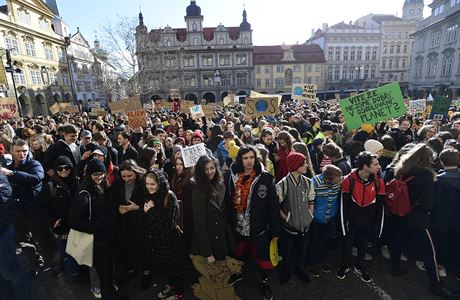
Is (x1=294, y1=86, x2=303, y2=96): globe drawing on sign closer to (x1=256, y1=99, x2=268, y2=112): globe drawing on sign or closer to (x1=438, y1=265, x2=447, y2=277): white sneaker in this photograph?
(x1=256, y1=99, x2=268, y2=112): globe drawing on sign

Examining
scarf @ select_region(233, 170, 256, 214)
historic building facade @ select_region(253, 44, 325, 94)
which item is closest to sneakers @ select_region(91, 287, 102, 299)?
scarf @ select_region(233, 170, 256, 214)

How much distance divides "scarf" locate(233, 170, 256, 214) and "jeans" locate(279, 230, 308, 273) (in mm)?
733

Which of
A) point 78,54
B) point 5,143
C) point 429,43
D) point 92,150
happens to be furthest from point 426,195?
point 78,54

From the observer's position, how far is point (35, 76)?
3397 centimetres

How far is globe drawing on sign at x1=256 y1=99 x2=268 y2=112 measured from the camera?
854 centimetres

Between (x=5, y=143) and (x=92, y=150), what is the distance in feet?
8.36

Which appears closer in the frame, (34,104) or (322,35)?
(34,104)

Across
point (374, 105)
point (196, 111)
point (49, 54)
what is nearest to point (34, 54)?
point (49, 54)

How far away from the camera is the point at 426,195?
318 centimetres

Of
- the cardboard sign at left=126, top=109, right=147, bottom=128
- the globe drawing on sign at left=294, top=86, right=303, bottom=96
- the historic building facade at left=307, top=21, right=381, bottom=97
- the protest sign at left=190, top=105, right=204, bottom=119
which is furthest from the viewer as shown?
the historic building facade at left=307, top=21, right=381, bottom=97

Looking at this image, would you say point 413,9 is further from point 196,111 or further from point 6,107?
point 6,107

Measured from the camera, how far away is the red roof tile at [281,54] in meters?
51.0

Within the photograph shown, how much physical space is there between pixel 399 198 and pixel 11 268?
15.9 ft

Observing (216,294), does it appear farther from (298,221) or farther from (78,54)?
(78,54)
